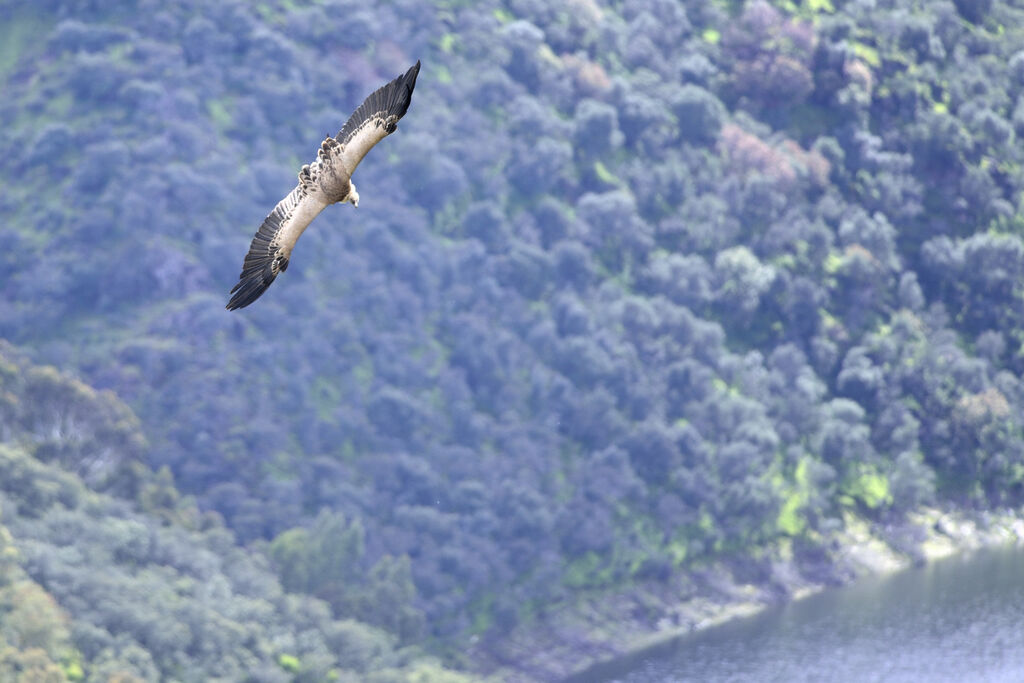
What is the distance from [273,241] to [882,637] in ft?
183

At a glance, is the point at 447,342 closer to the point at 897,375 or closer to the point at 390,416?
the point at 390,416

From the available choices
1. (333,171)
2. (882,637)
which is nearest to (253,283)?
(333,171)

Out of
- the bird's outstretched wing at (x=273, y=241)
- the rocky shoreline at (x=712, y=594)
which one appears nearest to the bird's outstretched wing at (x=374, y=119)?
the bird's outstretched wing at (x=273, y=241)

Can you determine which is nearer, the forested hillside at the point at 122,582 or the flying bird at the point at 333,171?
the flying bird at the point at 333,171

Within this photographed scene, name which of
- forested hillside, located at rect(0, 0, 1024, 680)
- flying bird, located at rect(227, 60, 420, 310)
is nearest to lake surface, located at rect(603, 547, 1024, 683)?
forested hillside, located at rect(0, 0, 1024, 680)

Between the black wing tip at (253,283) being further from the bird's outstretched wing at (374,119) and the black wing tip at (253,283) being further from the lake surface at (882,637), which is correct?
the lake surface at (882,637)

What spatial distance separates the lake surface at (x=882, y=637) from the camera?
69.3m

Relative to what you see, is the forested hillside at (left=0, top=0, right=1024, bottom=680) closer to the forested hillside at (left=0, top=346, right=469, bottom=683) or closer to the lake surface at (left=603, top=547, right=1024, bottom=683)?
the forested hillside at (left=0, top=346, right=469, bottom=683)

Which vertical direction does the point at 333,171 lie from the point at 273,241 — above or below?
Result: above

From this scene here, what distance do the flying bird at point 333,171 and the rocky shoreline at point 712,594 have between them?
179ft

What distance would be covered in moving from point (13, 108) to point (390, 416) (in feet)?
109

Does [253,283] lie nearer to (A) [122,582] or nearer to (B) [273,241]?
(B) [273,241]

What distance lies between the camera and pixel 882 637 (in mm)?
73438

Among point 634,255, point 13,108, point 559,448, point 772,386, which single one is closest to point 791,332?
point 772,386
